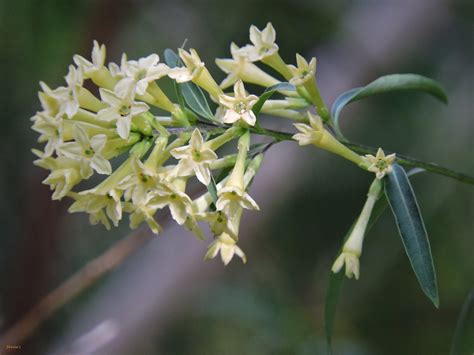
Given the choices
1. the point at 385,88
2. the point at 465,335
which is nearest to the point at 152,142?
the point at 385,88

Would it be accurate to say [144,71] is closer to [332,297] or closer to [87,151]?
[87,151]

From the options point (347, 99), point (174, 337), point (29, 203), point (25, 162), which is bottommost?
point (347, 99)

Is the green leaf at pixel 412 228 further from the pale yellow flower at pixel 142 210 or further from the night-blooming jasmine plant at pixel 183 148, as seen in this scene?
the pale yellow flower at pixel 142 210

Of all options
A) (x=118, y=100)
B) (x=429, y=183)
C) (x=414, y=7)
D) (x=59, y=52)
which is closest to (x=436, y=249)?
(x=429, y=183)

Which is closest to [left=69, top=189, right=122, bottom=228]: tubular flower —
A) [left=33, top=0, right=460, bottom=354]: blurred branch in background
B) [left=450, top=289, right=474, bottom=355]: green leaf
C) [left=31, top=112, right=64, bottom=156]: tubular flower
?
[left=31, top=112, right=64, bottom=156]: tubular flower

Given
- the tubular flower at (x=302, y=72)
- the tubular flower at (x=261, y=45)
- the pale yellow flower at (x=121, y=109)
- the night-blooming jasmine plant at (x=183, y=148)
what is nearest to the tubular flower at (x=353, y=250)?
the night-blooming jasmine plant at (x=183, y=148)

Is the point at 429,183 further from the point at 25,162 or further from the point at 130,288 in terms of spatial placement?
the point at 25,162

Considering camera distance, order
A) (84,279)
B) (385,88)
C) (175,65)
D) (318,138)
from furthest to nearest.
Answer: (84,279)
(385,88)
(175,65)
(318,138)
